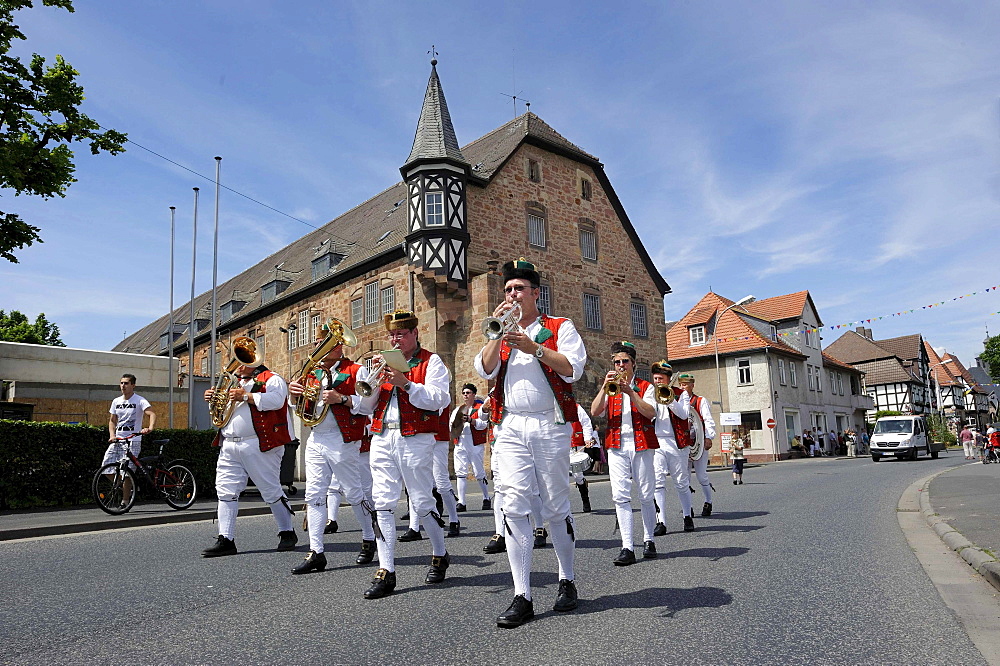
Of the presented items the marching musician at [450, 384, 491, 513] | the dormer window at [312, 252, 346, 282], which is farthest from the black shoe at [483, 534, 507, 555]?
the dormer window at [312, 252, 346, 282]

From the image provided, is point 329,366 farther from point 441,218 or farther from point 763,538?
point 441,218

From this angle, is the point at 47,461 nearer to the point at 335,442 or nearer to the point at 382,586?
the point at 335,442

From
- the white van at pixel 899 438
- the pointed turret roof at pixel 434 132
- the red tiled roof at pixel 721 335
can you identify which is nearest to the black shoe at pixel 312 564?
the pointed turret roof at pixel 434 132

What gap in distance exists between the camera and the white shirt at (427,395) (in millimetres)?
5398

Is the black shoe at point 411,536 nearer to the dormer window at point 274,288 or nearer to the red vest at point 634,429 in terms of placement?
the red vest at point 634,429

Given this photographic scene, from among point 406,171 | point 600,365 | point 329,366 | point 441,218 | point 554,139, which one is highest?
point 554,139

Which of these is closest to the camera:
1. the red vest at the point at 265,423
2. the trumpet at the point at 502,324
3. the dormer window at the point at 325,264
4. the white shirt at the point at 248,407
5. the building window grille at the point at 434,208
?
the trumpet at the point at 502,324

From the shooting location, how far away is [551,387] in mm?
4594

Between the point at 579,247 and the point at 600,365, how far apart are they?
5.13m

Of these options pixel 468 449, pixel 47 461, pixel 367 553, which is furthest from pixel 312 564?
pixel 47 461

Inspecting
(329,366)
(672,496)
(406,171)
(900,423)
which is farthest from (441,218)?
(900,423)

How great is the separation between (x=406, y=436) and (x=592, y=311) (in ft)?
87.1

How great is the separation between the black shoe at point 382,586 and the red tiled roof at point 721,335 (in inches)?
1511

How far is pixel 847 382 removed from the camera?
181ft
